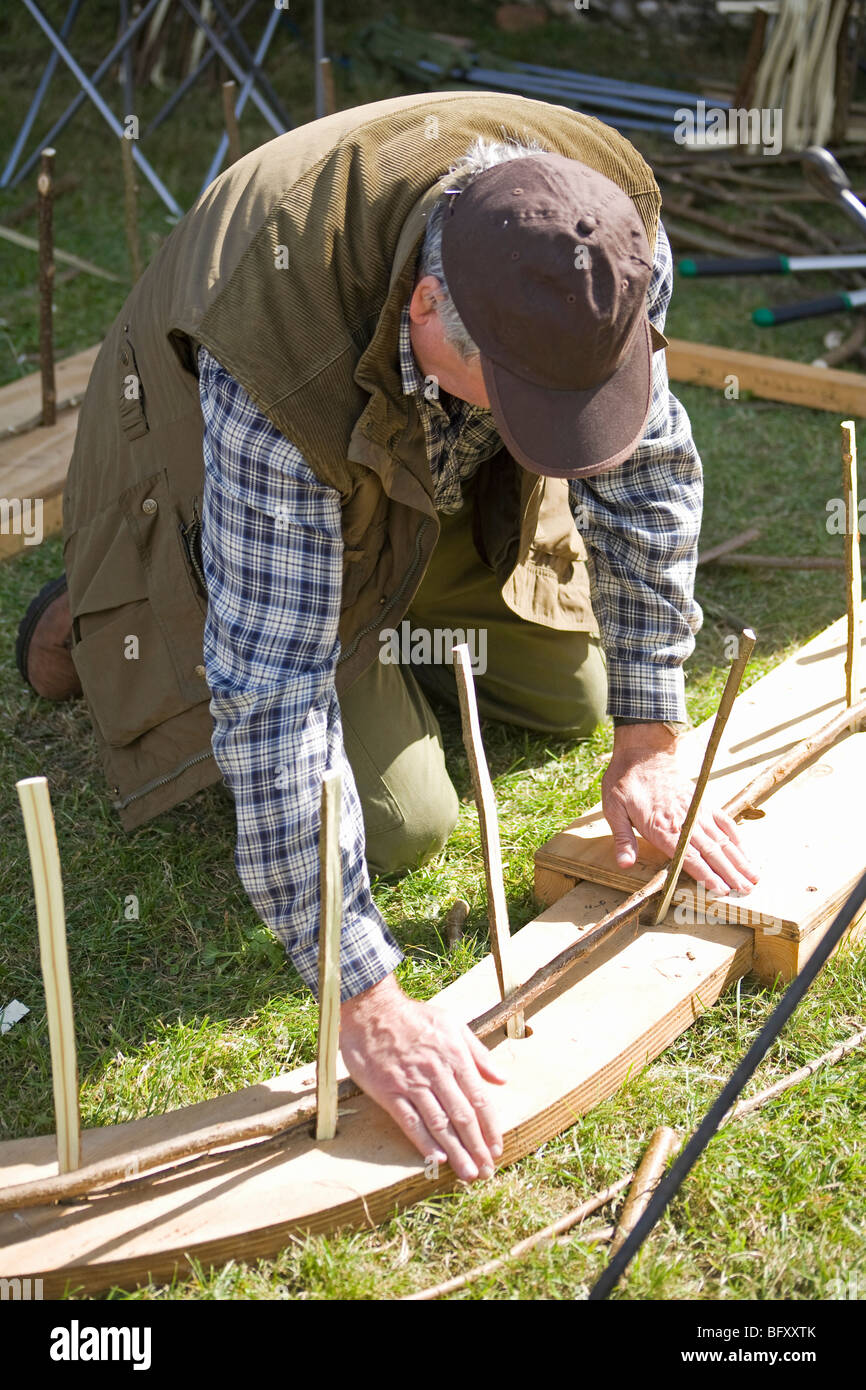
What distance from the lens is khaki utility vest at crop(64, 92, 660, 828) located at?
213cm

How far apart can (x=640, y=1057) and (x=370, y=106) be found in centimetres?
182

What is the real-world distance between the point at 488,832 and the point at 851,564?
124 cm

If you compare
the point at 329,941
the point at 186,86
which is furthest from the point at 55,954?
the point at 186,86

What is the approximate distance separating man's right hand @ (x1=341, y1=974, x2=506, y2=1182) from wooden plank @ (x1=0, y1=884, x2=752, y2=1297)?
6cm

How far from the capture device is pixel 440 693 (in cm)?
341

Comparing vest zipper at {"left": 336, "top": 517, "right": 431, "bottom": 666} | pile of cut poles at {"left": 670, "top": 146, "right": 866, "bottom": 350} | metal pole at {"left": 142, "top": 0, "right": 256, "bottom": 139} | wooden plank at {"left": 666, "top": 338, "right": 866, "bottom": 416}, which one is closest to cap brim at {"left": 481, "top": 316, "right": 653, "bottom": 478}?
vest zipper at {"left": 336, "top": 517, "right": 431, "bottom": 666}

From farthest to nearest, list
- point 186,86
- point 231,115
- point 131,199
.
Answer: point 186,86 → point 231,115 → point 131,199

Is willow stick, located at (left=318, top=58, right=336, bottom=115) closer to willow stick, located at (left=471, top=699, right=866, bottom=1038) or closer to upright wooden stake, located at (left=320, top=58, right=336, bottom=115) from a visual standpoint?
upright wooden stake, located at (left=320, top=58, right=336, bottom=115)

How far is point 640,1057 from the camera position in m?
2.27

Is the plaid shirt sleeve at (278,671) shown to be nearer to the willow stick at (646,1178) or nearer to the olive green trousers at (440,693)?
the willow stick at (646,1178)

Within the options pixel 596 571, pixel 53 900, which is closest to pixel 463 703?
pixel 53 900

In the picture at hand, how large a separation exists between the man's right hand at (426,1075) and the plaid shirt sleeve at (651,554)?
92 cm

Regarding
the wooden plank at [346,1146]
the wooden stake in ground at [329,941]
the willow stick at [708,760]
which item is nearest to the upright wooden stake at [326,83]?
the willow stick at [708,760]

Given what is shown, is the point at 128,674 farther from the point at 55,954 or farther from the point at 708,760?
the point at 708,760
